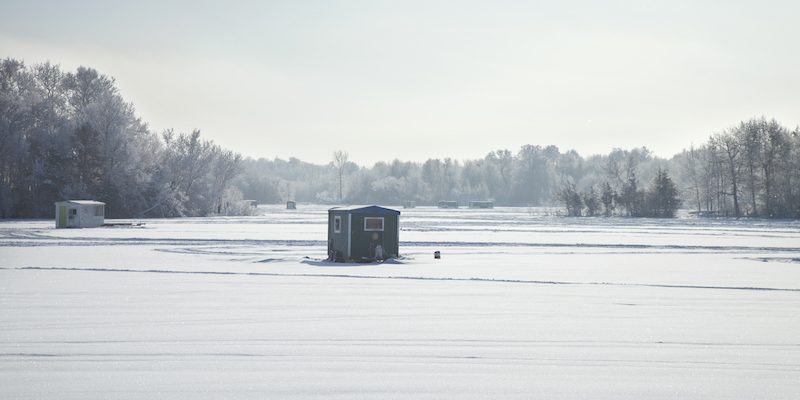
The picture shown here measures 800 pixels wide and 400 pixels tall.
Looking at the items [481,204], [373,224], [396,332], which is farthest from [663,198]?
[396,332]

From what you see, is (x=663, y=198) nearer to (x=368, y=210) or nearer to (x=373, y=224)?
(x=373, y=224)

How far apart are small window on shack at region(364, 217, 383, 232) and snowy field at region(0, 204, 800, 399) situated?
379 centimetres

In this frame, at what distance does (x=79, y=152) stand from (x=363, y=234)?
214 feet

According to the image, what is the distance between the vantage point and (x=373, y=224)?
97.8ft

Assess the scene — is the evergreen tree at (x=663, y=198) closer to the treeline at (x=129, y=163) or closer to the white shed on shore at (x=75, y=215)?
the treeline at (x=129, y=163)

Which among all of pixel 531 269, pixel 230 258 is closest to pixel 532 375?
pixel 531 269

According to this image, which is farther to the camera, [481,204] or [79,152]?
[481,204]

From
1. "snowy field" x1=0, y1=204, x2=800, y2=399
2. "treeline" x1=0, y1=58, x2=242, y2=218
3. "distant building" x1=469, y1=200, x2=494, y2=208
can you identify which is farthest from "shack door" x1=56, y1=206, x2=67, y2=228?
"distant building" x1=469, y1=200, x2=494, y2=208

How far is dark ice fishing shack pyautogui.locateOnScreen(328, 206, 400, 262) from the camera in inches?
1147

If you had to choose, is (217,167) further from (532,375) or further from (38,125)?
(532,375)

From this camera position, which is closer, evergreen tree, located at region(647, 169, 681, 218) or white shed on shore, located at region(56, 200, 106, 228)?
Result: white shed on shore, located at region(56, 200, 106, 228)

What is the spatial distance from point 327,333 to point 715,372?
6062 mm

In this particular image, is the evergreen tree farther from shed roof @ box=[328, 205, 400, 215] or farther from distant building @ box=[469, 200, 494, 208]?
distant building @ box=[469, 200, 494, 208]

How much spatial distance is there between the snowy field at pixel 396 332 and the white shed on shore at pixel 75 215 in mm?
35804
